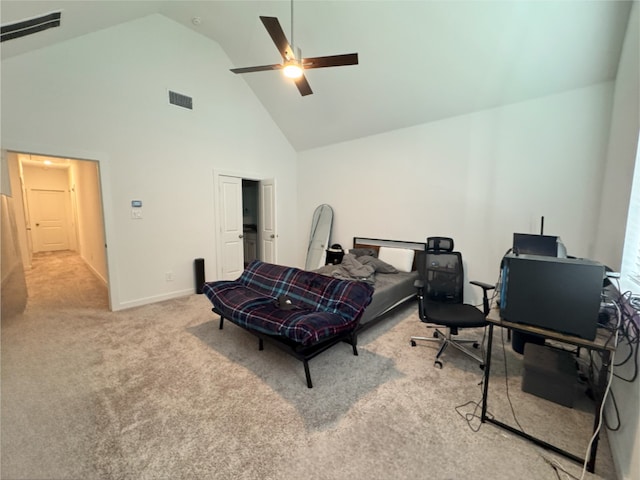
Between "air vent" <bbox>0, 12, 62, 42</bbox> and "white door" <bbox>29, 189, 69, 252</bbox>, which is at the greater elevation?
"air vent" <bbox>0, 12, 62, 42</bbox>

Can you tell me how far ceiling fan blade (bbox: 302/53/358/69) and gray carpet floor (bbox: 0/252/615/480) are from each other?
2.73 metres

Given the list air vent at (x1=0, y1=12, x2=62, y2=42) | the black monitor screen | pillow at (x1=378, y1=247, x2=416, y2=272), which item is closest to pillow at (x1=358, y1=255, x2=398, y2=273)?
pillow at (x1=378, y1=247, x2=416, y2=272)

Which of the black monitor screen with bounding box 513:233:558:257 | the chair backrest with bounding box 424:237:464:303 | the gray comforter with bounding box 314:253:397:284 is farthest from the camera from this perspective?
the gray comforter with bounding box 314:253:397:284

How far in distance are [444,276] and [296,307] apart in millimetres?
1638

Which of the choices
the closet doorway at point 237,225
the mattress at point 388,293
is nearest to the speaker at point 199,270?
the closet doorway at point 237,225

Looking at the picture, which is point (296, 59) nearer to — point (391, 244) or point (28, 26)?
point (28, 26)

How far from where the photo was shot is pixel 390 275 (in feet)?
12.7

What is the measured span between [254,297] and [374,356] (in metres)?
1.37

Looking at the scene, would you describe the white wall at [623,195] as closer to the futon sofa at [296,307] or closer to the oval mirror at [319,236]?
the futon sofa at [296,307]

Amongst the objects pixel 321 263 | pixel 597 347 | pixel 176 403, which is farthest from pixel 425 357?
pixel 321 263

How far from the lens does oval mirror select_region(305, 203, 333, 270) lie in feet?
17.7

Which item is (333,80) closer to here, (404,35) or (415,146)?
(404,35)

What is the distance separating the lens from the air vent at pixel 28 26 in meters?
→ 2.20

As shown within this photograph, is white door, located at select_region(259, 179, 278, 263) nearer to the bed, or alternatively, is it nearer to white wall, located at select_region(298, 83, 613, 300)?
white wall, located at select_region(298, 83, 613, 300)
